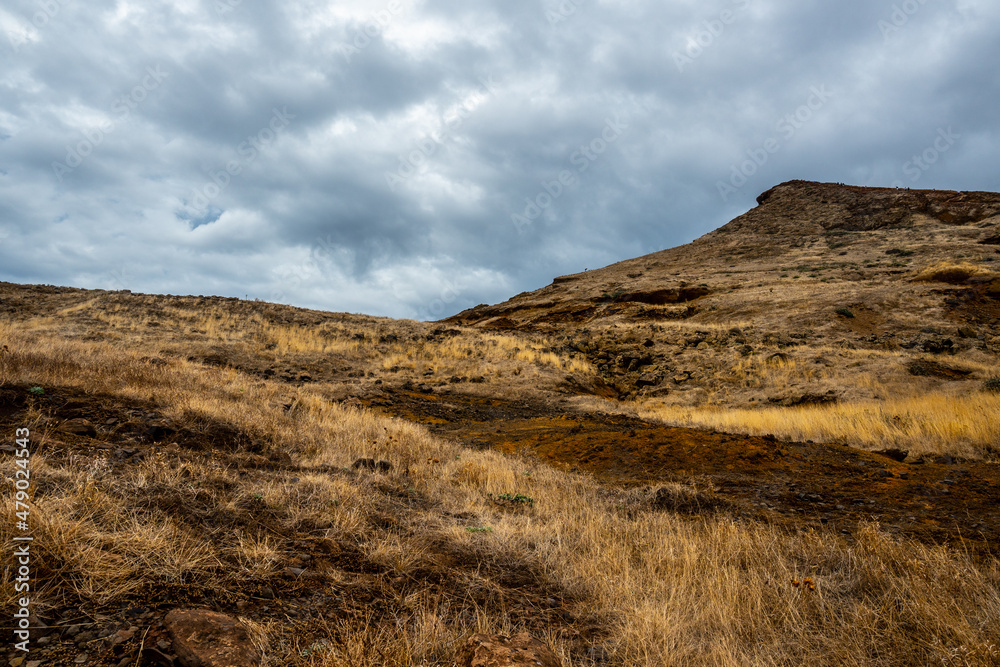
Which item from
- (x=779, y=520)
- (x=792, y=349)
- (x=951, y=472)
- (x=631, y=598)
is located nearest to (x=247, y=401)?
(x=631, y=598)

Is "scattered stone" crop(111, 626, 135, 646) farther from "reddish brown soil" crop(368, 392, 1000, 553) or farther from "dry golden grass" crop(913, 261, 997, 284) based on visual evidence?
"dry golden grass" crop(913, 261, 997, 284)

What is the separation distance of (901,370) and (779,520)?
47.0 feet

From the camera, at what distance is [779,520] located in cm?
581

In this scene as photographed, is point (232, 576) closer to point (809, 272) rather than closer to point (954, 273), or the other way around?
point (954, 273)

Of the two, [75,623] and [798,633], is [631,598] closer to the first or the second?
[798,633]

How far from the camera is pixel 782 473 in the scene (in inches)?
317

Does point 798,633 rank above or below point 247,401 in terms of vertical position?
below

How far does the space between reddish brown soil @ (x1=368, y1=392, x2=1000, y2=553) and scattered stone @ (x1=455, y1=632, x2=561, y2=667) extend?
15.0 ft

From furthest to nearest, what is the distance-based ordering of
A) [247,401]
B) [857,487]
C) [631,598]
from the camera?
[247,401]
[857,487]
[631,598]

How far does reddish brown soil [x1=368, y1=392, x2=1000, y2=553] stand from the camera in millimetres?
5618

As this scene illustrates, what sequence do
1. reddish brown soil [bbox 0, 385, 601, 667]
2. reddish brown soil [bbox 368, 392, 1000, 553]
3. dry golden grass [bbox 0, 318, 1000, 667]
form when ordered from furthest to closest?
1. reddish brown soil [bbox 368, 392, 1000, 553]
2. dry golden grass [bbox 0, 318, 1000, 667]
3. reddish brown soil [bbox 0, 385, 601, 667]

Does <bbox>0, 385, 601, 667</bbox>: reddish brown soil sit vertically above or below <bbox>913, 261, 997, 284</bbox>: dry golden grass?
below

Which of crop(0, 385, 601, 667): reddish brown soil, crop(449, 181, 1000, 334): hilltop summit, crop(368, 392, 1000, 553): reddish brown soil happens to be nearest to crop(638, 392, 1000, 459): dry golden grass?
crop(368, 392, 1000, 553): reddish brown soil

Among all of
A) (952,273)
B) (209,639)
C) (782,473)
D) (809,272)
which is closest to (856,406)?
(782,473)
